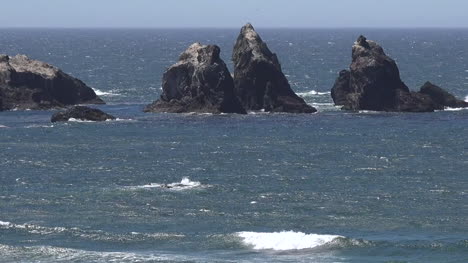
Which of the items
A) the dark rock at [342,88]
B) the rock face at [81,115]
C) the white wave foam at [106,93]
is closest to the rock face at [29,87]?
the rock face at [81,115]

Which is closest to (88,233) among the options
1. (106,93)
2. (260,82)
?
(260,82)

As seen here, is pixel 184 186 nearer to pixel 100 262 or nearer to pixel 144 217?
pixel 144 217

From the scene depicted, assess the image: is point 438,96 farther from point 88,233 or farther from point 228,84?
point 88,233

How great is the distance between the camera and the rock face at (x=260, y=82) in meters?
144

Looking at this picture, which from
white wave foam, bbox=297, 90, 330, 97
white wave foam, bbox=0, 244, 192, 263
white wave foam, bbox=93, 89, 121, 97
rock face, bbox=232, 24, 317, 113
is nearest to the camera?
white wave foam, bbox=0, 244, 192, 263

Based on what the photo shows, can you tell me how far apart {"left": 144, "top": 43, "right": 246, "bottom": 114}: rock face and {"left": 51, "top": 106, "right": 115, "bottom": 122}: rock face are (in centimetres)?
1011

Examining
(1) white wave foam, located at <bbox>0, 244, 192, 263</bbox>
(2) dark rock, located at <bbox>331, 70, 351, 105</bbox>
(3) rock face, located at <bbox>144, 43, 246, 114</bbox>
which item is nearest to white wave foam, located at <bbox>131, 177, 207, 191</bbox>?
(1) white wave foam, located at <bbox>0, 244, 192, 263</bbox>

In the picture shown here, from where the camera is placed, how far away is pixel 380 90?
5704 inches

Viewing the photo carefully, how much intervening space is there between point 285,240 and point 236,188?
20.4m

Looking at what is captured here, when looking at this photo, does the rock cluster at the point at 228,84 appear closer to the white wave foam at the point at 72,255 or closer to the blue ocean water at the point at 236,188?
the blue ocean water at the point at 236,188

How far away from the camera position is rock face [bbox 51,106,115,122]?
452 ft

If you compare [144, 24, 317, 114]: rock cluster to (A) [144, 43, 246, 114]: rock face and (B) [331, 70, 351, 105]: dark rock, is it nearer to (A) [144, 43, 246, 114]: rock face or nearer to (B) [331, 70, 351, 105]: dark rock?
(A) [144, 43, 246, 114]: rock face

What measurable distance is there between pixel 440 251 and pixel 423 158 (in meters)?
37.3

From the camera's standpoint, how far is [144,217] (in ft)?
281
